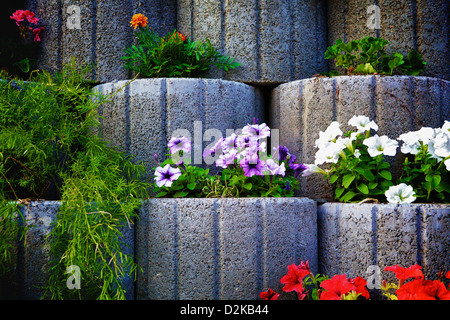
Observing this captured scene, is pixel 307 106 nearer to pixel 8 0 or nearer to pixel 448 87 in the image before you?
pixel 448 87

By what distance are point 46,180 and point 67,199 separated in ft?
1.03

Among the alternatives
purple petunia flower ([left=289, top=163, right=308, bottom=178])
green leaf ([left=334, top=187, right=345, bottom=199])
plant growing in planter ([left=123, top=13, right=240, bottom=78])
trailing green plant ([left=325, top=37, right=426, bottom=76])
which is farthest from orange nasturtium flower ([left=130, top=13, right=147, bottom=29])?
green leaf ([left=334, top=187, right=345, bottom=199])

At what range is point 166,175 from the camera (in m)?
1.76

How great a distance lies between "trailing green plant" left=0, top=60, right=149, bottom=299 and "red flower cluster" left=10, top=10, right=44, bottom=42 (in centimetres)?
43

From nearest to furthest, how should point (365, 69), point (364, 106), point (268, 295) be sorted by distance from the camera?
point (268, 295)
point (364, 106)
point (365, 69)

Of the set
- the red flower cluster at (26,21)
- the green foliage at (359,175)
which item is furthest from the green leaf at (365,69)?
the red flower cluster at (26,21)

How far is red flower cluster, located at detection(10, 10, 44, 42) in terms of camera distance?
2.23m

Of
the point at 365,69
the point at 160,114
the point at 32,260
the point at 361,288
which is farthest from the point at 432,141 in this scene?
the point at 32,260

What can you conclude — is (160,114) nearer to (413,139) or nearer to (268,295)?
(268,295)

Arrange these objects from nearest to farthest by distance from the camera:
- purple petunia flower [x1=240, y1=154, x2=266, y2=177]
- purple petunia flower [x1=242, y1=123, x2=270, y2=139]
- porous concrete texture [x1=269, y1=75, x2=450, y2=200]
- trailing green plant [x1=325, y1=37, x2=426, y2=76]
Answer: purple petunia flower [x1=240, y1=154, x2=266, y2=177], purple petunia flower [x1=242, y1=123, x2=270, y2=139], porous concrete texture [x1=269, y1=75, x2=450, y2=200], trailing green plant [x1=325, y1=37, x2=426, y2=76]

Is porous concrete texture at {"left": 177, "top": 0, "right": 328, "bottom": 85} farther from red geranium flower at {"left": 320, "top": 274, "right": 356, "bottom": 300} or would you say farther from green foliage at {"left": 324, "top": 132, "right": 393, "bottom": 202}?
red geranium flower at {"left": 320, "top": 274, "right": 356, "bottom": 300}

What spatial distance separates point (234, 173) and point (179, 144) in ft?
0.88

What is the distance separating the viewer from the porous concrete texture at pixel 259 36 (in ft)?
7.50

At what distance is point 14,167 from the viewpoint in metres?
1.75
